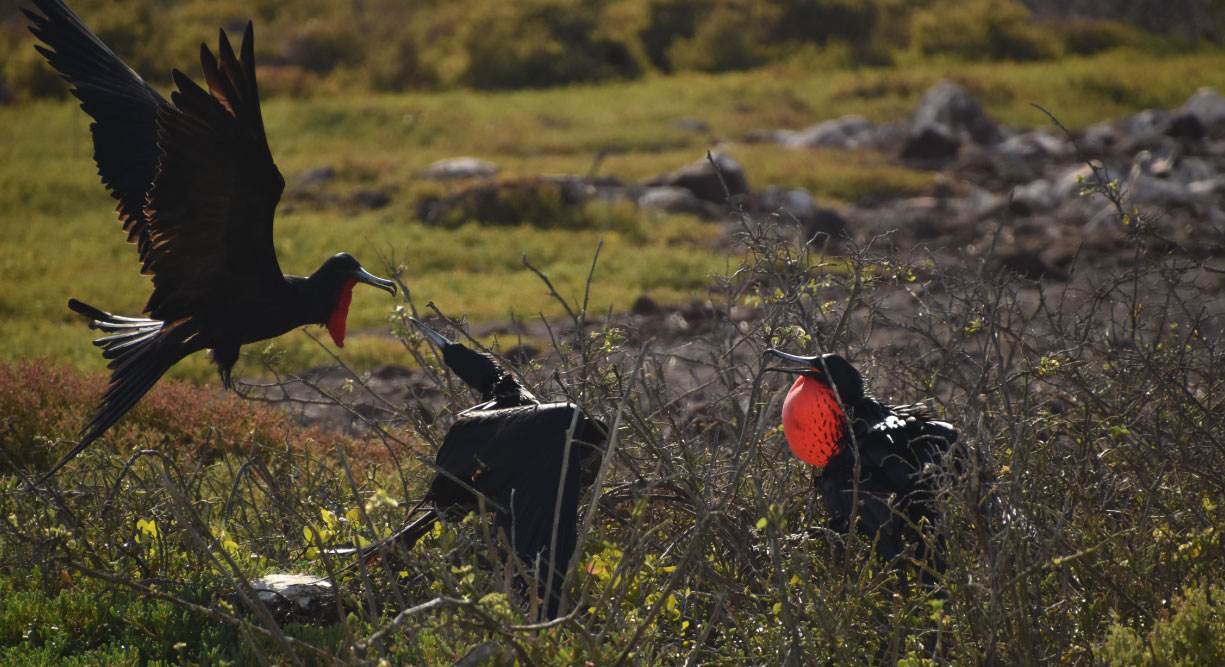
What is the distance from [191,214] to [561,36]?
18.2m

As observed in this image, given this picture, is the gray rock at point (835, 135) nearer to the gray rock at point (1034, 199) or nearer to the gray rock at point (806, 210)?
the gray rock at point (1034, 199)

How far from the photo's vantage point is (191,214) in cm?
279

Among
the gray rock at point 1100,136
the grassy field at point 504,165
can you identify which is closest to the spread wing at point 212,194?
the grassy field at point 504,165

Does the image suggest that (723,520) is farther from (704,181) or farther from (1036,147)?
(1036,147)

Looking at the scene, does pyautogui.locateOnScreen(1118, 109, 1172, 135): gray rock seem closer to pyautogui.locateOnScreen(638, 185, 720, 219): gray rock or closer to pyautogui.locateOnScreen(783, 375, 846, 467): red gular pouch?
pyautogui.locateOnScreen(638, 185, 720, 219): gray rock

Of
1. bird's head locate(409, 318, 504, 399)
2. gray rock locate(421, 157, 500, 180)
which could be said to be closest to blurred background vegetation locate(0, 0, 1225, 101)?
gray rock locate(421, 157, 500, 180)

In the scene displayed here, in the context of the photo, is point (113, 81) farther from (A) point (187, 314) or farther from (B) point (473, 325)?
(B) point (473, 325)

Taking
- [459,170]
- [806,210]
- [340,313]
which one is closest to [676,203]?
[806,210]

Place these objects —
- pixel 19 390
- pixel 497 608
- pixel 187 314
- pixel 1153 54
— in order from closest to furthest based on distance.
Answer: pixel 497 608
pixel 187 314
pixel 19 390
pixel 1153 54

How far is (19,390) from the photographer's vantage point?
4.25 meters

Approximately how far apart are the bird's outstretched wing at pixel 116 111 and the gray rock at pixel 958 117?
11.8m

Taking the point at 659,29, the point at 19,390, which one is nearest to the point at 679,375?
the point at 19,390

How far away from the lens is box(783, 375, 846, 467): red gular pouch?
257 centimetres

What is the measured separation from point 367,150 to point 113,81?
10543 millimetres
